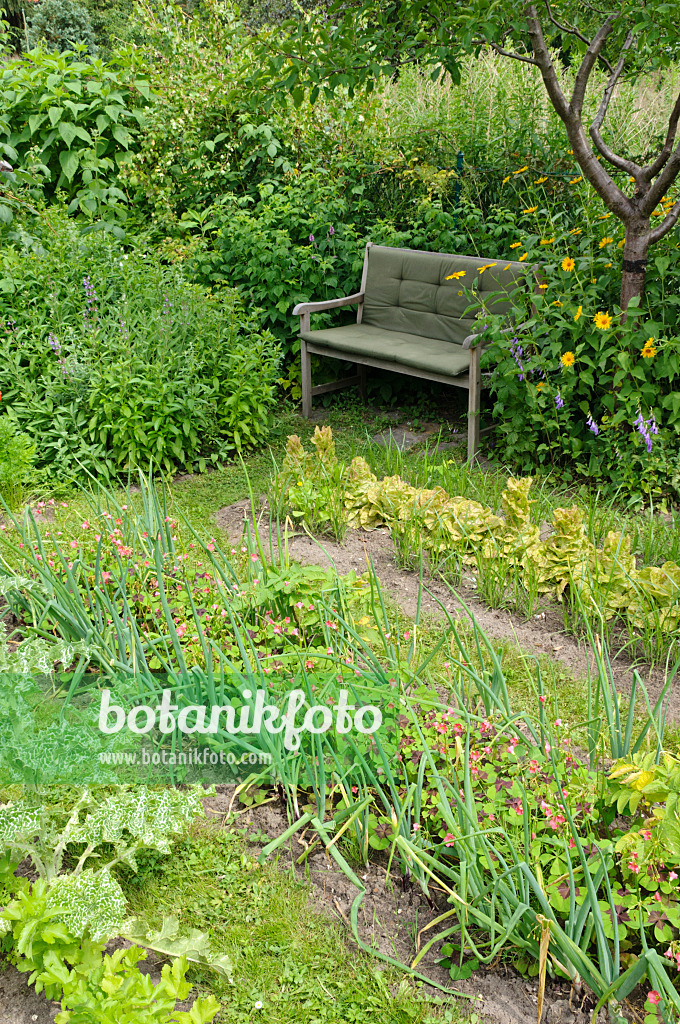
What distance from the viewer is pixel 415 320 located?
552cm

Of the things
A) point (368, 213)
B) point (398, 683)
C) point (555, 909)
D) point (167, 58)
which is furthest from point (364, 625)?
point (167, 58)

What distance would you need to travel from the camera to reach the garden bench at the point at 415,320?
4.77 m

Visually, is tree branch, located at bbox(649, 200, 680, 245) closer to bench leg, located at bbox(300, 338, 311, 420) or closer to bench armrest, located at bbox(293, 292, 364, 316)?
bench armrest, located at bbox(293, 292, 364, 316)

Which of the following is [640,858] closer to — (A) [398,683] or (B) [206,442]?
(A) [398,683]

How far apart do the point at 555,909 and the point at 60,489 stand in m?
3.18

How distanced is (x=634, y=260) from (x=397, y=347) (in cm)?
153

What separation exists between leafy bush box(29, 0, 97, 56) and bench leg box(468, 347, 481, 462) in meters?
18.7

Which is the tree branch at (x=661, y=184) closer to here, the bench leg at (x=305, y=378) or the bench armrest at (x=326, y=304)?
the bench armrest at (x=326, y=304)

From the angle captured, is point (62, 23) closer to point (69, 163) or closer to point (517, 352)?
point (69, 163)

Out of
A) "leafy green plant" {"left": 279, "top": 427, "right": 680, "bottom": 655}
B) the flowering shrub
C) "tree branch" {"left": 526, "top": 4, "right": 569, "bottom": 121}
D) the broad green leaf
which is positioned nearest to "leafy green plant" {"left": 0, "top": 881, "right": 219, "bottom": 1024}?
"leafy green plant" {"left": 279, "top": 427, "right": 680, "bottom": 655}

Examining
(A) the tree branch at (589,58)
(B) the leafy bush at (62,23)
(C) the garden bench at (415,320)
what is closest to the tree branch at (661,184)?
(A) the tree branch at (589,58)

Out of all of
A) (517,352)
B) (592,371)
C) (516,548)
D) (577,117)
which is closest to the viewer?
(516,548)

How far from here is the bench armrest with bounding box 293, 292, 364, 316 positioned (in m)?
5.43

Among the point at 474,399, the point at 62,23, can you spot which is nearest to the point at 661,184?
A: the point at 474,399
